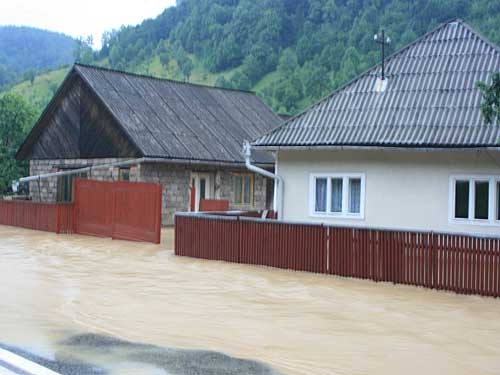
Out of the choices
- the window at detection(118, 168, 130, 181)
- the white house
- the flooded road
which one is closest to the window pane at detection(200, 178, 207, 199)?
the window at detection(118, 168, 130, 181)

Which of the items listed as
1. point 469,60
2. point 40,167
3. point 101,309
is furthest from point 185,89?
point 101,309

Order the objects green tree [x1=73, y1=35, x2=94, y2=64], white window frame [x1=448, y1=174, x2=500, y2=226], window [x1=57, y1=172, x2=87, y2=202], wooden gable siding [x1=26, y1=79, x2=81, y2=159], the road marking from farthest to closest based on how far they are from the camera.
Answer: green tree [x1=73, y1=35, x2=94, y2=64], window [x1=57, y1=172, x2=87, y2=202], wooden gable siding [x1=26, y1=79, x2=81, y2=159], white window frame [x1=448, y1=174, x2=500, y2=226], the road marking

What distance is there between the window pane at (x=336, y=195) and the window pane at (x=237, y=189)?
563 inches

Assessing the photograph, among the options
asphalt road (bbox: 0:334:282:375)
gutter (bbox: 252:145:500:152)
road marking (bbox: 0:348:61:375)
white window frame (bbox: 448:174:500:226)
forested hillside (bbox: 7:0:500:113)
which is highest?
forested hillside (bbox: 7:0:500:113)

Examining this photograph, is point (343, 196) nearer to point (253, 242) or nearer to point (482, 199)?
point (253, 242)

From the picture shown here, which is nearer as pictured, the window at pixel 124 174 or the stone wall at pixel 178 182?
the stone wall at pixel 178 182

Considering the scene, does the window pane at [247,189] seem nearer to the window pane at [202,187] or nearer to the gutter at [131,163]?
the gutter at [131,163]

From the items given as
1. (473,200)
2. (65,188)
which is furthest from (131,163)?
(473,200)

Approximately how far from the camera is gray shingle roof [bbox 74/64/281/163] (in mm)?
30562

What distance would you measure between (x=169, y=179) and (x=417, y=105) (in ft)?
44.2

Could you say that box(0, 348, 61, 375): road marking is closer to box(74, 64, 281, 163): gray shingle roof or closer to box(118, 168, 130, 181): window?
box(74, 64, 281, 163): gray shingle roof

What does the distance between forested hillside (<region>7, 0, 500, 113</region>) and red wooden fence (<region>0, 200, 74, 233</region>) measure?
7336cm

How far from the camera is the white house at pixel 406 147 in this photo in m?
17.7

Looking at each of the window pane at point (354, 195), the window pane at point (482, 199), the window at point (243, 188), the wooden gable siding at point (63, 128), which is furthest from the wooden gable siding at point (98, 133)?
the window pane at point (482, 199)
